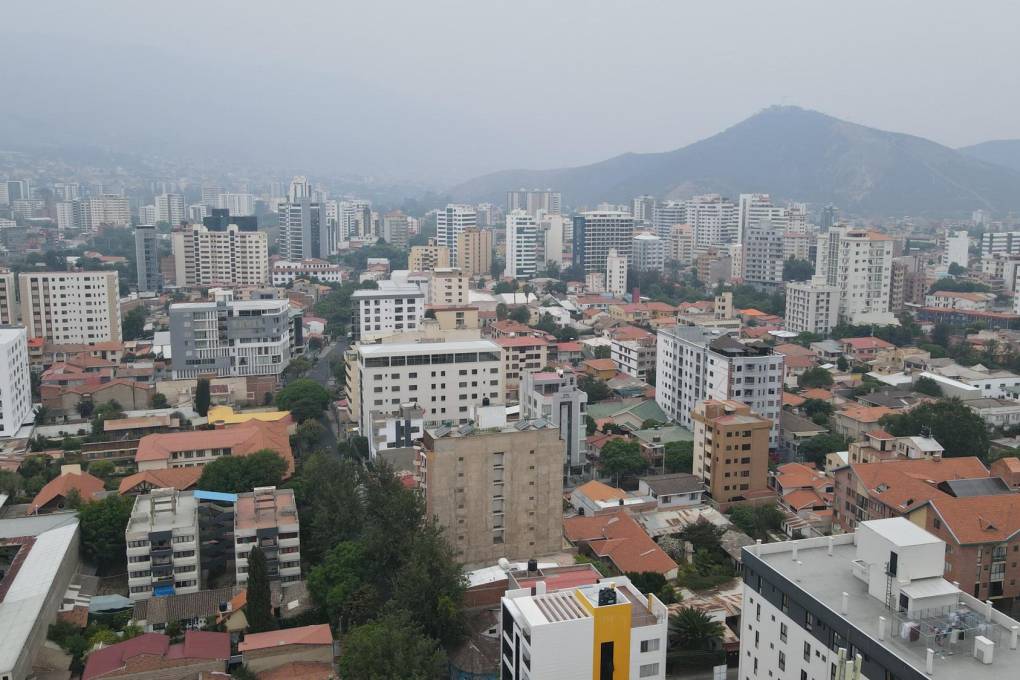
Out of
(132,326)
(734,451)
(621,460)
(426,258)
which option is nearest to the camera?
(734,451)

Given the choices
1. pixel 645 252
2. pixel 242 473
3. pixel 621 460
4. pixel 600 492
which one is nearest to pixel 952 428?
pixel 621 460

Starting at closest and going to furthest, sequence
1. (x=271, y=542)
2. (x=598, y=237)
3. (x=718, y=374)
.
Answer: (x=271, y=542), (x=718, y=374), (x=598, y=237)

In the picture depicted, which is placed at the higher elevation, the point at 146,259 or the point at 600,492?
the point at 146,259

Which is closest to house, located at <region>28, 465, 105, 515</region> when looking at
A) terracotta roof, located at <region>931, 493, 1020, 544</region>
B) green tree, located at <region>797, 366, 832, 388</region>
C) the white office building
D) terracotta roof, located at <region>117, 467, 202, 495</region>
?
terracotta roof, located at <region>117, 467, 202, 495</region>

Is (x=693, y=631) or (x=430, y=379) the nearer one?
(x=693, y=631)

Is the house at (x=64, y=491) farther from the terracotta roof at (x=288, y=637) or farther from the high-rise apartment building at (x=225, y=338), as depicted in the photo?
the high-rise apartment building at (x=225, y=338)

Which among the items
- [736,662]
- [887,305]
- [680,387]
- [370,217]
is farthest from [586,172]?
[736,662]

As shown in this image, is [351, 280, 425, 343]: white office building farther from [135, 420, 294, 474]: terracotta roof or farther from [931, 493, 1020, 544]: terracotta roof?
[931, 493, 1020, 544]: terracotta roof

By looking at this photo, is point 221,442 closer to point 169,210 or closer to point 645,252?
point 645,252

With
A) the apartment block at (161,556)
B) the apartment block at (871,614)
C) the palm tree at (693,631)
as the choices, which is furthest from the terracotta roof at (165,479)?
the apartment block at (871,614)

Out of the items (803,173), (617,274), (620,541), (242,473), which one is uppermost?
(803,173)
